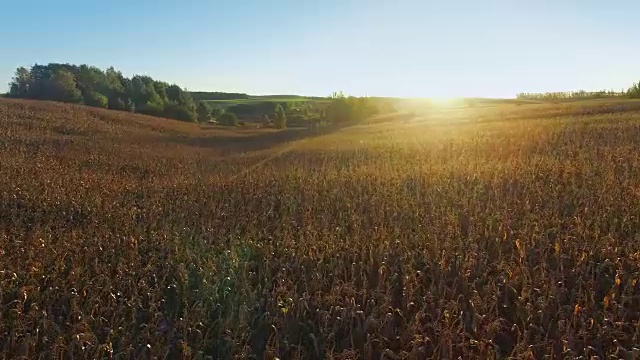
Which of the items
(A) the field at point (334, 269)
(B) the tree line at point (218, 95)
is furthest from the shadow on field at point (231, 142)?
(B) the tree line at point (218, 95)

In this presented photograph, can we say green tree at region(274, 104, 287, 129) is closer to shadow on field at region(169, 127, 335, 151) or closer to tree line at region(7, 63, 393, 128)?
tree line at region(7, 63, 393, 128)

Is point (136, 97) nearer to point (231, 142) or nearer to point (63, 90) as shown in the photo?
point (63, 90)

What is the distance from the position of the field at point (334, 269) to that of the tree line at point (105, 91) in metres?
56.0

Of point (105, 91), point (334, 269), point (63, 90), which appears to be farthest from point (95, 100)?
point (334, 269)

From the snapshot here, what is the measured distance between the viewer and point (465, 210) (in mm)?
6875

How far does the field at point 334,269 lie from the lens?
3.98 meters

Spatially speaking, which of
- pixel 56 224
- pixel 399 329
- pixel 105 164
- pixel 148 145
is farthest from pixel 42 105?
pixel 399 329

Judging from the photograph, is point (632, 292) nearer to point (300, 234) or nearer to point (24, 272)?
point (300, 234)

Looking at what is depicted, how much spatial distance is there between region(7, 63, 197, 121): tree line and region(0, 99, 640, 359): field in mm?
55960

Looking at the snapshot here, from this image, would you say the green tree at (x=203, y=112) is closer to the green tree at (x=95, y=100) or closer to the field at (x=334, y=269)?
the green tree at (x=95, y=100)

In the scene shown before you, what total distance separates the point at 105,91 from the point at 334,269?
7002cm

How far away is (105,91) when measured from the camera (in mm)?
67375

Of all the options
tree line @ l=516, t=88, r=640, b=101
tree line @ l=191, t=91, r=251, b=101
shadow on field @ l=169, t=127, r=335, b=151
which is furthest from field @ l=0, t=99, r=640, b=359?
tree line @ l=191, t=91, r=251, b=101

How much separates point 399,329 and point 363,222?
114 inches
